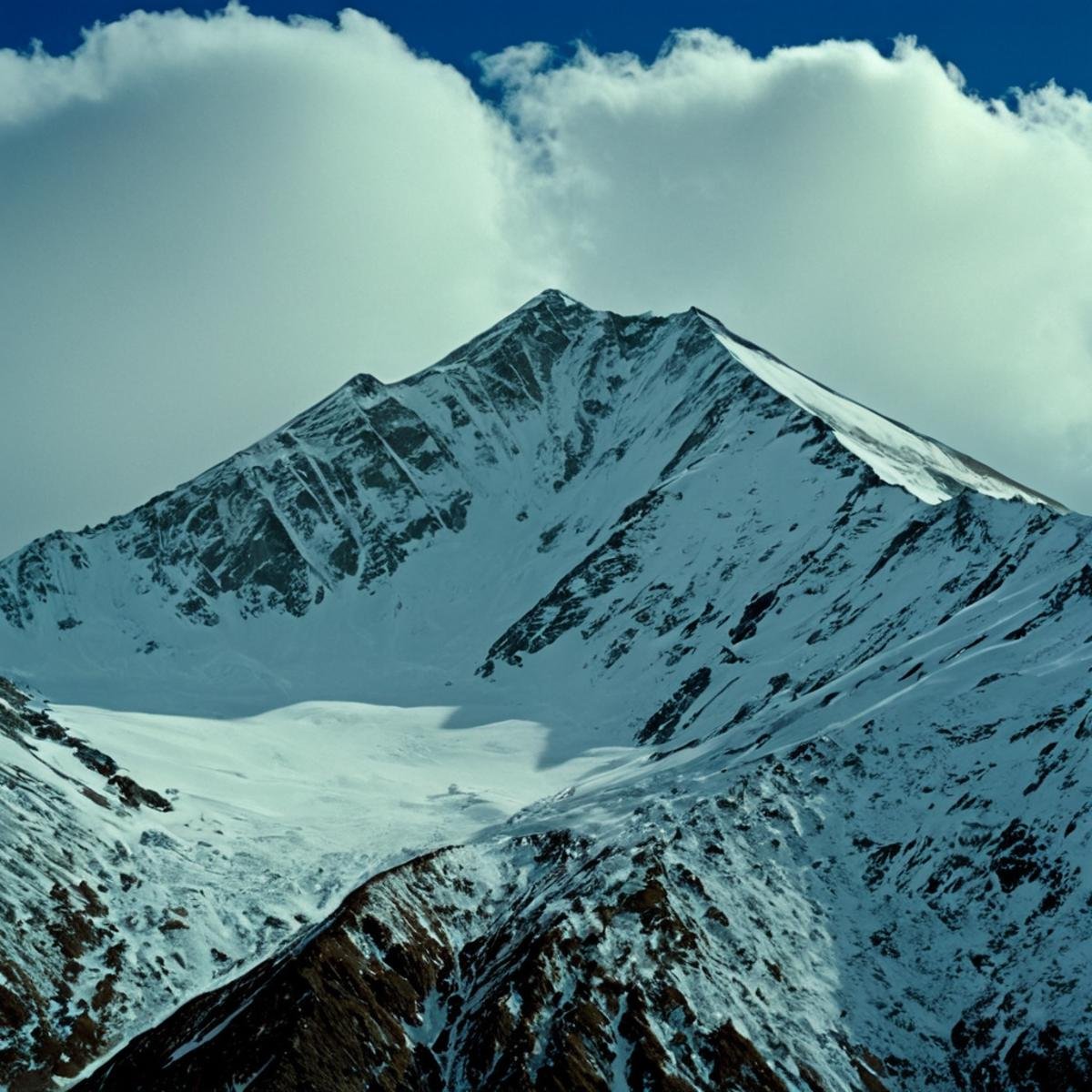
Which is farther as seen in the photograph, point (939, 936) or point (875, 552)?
point (875, 552)

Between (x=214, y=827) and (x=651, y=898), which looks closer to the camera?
(x=651, y=898)

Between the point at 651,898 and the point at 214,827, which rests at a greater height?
the point at 214,827

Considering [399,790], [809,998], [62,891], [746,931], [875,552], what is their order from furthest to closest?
[875,552] → [399,790] → [62,891] → [746,931] → [809,998]

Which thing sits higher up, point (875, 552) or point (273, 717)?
point (273, 717)

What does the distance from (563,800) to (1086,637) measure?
4473 cm

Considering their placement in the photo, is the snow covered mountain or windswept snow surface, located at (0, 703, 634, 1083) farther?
windswept snow surface, located at (0, 703, 634, 1083)

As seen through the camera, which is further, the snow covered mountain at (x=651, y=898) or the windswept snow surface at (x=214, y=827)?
the windswept snow surface at (x=214, y=827)

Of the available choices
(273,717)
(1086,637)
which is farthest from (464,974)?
(273,717)

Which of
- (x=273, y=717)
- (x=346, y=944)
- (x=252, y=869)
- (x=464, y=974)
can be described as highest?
(x=273, y=717)

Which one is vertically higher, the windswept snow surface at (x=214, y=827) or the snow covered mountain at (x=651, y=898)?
the windswept snow surface at (x=214, y=827)

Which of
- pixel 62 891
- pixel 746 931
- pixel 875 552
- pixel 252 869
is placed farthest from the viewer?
pixel 875 552

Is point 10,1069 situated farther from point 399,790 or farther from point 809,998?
point 399,790

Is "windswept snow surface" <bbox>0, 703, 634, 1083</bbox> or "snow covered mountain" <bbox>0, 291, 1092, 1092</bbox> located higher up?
"windswept snow surface" <bbox>0, 703, 634, 1083</bbox>

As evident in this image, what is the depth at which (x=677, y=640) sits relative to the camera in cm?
18838
